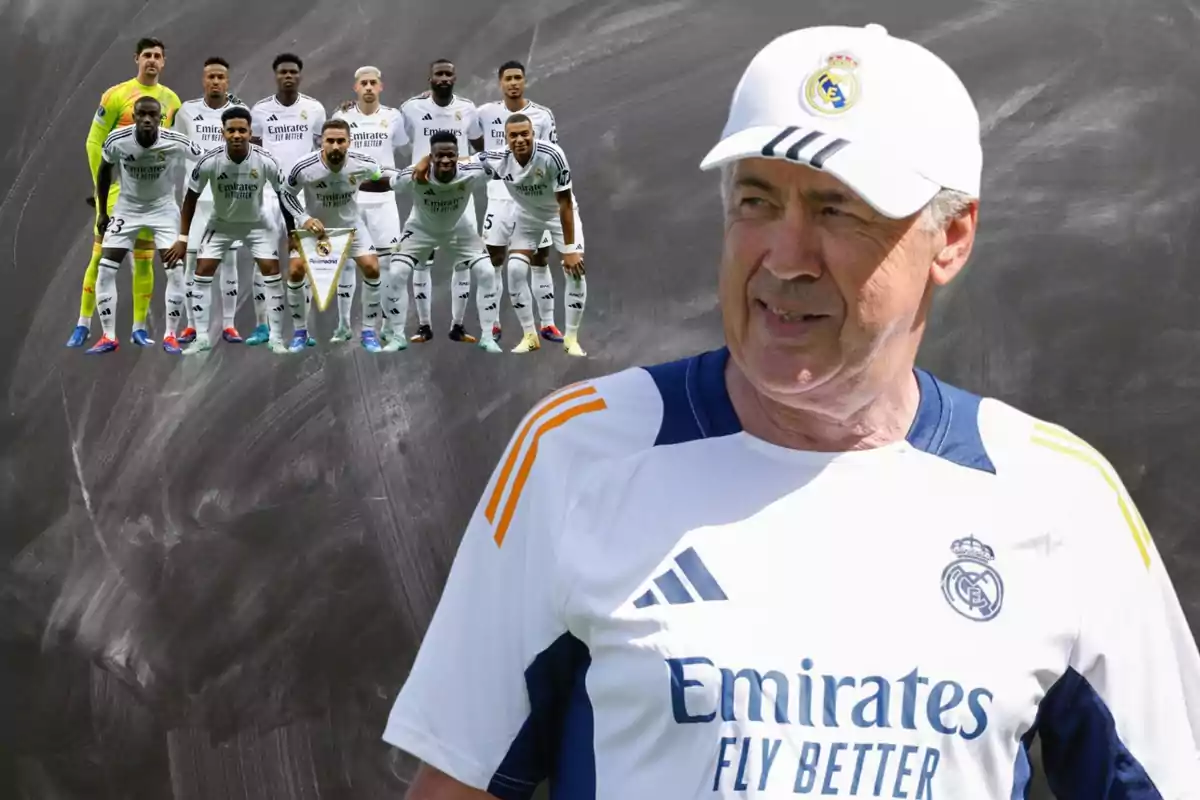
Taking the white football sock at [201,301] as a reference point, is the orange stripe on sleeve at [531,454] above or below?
below

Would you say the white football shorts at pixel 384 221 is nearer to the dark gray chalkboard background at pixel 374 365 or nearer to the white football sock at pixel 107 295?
the dark gray chalkboard background at pixel 374 365

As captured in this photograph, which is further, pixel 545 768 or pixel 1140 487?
pixel 1140 487

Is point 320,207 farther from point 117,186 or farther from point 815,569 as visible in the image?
point 815,569

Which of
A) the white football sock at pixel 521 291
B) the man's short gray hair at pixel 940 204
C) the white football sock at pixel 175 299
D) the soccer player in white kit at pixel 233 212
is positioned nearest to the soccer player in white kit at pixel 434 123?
the white football sock at pixel 521 291

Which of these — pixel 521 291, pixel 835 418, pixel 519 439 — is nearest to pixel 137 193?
pixel 521 291

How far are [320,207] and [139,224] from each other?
1.40ft

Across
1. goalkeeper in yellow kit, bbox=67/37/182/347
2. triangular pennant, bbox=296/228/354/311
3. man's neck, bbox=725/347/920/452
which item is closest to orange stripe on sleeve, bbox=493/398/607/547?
man's neck, bbox=725/347/920/452

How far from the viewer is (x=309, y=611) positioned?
2895mm

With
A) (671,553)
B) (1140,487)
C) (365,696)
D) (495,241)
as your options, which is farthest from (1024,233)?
(671,553)

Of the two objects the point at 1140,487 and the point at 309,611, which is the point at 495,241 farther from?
the point at 1140,487

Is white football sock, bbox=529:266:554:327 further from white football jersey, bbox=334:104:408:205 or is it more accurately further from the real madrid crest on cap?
the real madrid crest on cap

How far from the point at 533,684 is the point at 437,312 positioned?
1.93m

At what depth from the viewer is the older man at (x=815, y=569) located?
103 centimetres

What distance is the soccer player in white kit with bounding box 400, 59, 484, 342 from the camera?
293 cm
